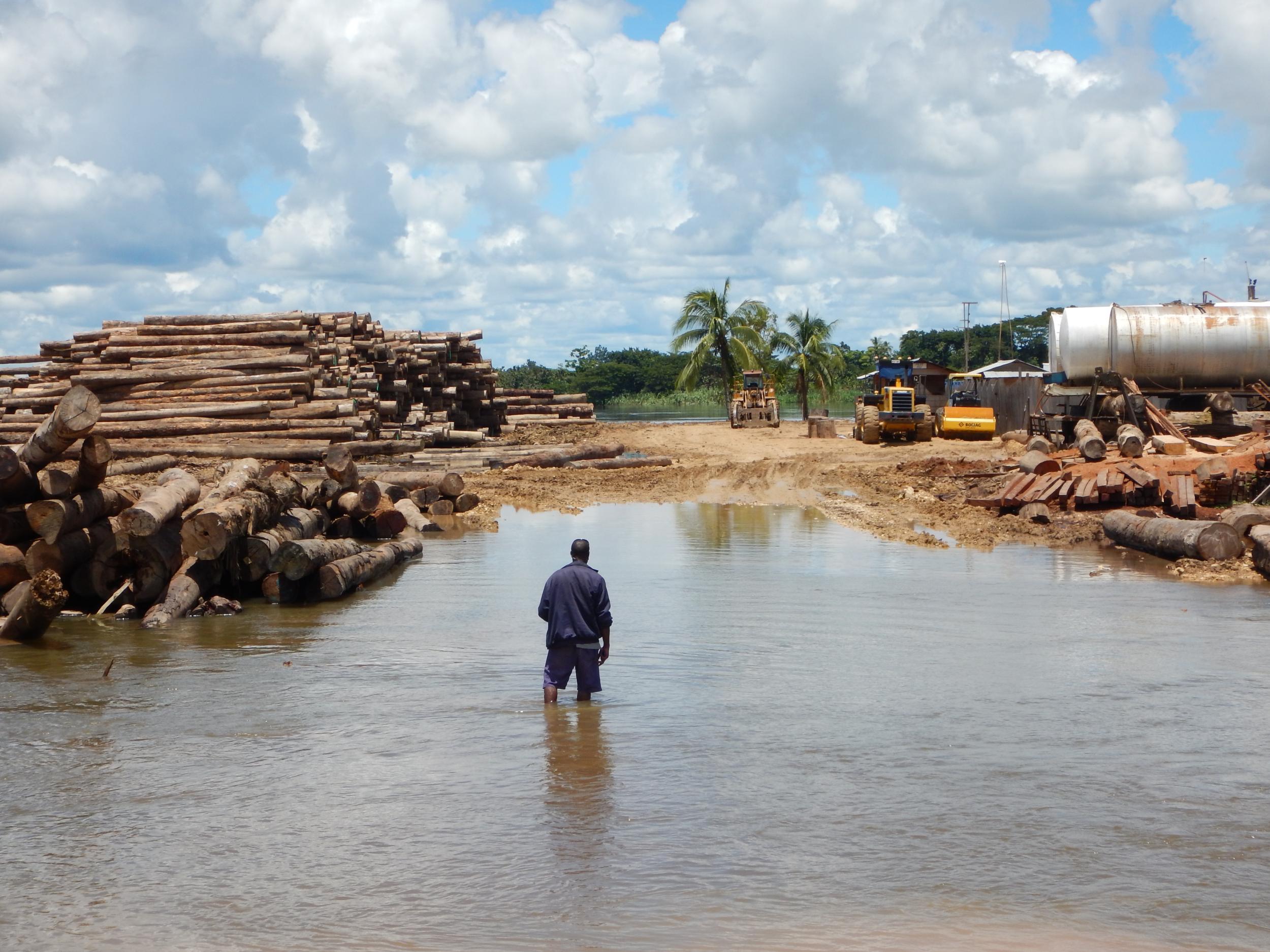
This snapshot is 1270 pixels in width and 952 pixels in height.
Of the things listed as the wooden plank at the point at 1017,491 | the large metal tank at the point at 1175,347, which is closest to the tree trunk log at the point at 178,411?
the wooden plank at the point at 1017,491

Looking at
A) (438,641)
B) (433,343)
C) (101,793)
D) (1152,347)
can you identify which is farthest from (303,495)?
(1152,347)

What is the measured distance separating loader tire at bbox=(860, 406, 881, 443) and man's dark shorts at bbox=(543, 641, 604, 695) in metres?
31.2

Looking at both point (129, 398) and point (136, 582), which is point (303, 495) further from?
point (129, 398)

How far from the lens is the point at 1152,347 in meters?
31.3

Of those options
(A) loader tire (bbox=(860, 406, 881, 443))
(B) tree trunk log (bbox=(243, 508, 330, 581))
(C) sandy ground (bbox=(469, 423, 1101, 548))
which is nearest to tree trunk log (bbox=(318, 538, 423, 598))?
(B) tree trunk log (bbox=(243, 508, 330, 581))

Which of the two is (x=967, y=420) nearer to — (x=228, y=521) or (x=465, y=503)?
(x=465, y=503)

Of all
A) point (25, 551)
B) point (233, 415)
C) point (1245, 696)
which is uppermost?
point (233, 415)

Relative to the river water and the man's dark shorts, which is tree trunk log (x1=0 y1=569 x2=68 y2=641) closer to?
the river water

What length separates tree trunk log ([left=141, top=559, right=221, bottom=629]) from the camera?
12594 millimetres

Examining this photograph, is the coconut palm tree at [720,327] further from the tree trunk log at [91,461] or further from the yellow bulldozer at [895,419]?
Result: the tree trunk log at [91,461]

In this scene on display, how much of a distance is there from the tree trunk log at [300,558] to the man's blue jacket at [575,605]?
572 cm

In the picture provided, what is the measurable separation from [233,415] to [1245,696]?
809 inches

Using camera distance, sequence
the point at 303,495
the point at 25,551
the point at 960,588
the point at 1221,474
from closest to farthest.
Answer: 1. the point at 25,551
2. the point at 960,588
3. the point at 303,495
4. the point at 1221,474

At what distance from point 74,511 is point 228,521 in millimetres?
1496
